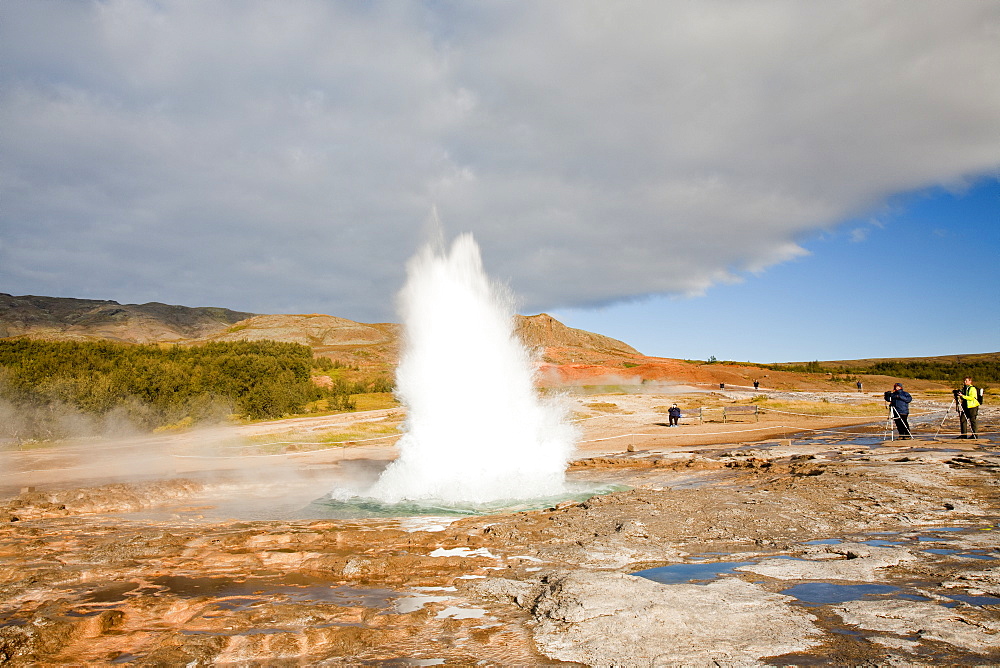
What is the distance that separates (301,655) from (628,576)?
3.49 metres

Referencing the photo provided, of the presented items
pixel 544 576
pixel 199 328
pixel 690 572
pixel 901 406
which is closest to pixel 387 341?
pixel 199 328

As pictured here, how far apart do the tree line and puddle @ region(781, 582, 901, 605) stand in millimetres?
34740

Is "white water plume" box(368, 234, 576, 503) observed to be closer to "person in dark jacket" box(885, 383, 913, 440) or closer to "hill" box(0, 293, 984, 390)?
"hill" box(0, 293, 984, 390)

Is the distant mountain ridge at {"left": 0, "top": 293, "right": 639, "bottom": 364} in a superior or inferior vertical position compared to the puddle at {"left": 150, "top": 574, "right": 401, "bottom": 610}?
superior

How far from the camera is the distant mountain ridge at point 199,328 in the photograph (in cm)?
10875

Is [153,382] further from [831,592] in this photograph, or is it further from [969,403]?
[969,403]

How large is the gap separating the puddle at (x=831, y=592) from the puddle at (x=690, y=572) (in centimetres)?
85

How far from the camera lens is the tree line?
30719 mm

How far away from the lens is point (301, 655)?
189 inches

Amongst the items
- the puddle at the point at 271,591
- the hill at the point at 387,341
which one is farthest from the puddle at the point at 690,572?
the hill at the point at 387,341

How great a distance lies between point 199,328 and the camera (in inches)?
7436

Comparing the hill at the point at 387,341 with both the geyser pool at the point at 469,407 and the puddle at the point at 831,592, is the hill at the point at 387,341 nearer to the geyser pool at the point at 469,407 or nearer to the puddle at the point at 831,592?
the geyser pool at the point at 469,407

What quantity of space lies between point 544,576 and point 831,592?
294cm

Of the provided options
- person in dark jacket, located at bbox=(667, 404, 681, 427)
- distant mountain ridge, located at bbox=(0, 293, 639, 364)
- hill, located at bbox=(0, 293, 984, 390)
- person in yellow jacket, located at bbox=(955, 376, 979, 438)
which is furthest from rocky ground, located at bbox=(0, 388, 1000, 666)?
distant mountain ridge, located at bbox=(0, 293, 639, 364)
